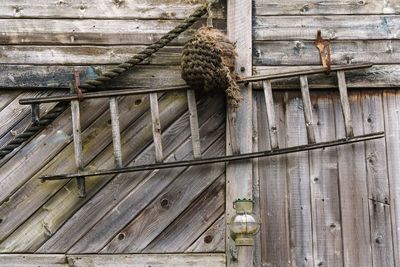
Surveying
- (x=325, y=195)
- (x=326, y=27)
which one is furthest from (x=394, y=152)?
(x=326, y=27)

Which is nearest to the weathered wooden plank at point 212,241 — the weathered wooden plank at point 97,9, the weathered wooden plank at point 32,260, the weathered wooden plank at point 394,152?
the weathered wooden plank at point 32,260

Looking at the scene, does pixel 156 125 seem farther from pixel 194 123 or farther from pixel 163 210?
pixel 163 210

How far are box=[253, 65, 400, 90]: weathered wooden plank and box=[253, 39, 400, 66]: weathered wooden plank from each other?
0.13 ft

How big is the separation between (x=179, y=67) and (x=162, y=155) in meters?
0.59

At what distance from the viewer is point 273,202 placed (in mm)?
4012

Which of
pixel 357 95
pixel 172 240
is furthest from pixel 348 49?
pixel 172 240

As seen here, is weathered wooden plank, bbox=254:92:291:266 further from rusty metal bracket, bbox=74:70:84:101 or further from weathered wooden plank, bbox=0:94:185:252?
rusty metal bracket, bbox=74:70:84:101

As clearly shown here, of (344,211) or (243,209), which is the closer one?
(243,209)

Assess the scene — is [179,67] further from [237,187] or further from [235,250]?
[235,250]

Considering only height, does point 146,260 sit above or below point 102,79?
below

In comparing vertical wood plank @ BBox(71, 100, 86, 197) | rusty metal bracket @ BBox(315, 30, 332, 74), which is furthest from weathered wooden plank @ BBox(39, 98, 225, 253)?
rusty metal bracket @ BBox(315, 30, 332, 74)

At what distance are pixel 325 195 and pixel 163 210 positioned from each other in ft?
3.25

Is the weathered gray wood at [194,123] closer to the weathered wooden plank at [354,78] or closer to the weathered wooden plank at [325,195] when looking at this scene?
the weathered wooden plank at [354,78]

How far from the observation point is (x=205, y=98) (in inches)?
162
